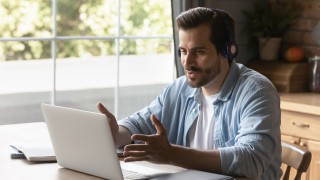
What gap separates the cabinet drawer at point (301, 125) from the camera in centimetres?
360

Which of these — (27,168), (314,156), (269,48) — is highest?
(269,48)

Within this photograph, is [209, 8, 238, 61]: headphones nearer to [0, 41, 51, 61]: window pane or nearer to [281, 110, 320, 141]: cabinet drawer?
[281, 110, 320, 141]: cabinet drawer

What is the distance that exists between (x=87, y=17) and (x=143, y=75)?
1.99 feet

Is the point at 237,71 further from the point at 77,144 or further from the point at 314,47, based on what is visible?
the point at 314,47

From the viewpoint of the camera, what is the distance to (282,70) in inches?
161

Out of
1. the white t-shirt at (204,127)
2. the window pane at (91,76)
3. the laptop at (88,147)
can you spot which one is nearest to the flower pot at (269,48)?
the window pane at (91,76)

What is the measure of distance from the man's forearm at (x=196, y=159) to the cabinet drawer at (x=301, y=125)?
1.65m

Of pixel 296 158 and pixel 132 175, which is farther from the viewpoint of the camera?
pixel 296 158

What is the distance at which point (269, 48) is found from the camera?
4266mm

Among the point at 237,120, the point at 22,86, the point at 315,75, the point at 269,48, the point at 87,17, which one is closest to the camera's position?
the point at 237,120

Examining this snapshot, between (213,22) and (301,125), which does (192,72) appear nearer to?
(213,22)

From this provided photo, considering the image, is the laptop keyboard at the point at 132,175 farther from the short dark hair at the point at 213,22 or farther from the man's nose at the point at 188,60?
the short dark hair at the point at 213,22

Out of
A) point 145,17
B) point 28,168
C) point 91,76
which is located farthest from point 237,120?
point 145,17

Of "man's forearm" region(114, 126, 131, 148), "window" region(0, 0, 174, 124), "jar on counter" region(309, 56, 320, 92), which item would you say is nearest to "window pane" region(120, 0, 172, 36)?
"window" region(0, 0, 174, 124)
